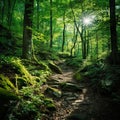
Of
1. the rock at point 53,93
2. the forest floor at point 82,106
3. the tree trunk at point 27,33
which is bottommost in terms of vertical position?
the forest floor at point 82,106

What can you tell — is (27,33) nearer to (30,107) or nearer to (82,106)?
(82,106)

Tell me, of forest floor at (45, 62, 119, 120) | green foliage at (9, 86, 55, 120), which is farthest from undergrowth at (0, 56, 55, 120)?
forest floor at (45, 62, 119, 120)

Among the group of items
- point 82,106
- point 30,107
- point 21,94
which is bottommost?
point 82,106

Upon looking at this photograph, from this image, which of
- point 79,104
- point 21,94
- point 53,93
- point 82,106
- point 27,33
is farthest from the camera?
point 27,33

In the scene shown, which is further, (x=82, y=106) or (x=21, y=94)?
(x=82, y=106)

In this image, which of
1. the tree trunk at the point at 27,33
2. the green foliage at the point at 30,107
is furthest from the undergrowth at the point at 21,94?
the tree trunk at the point at 27,33

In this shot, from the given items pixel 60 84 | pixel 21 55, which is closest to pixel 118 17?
pixel 60 84

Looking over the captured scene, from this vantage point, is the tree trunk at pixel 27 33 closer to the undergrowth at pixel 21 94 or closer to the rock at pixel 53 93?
the undergrowth at pixel 21 94

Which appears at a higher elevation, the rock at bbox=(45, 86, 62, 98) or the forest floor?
the rock at bbox=(45, 86, 62, 98)

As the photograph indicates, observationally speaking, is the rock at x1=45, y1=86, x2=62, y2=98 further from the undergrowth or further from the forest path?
the undergrowth

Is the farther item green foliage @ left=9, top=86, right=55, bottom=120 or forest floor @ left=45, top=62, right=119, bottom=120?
forest floor @ left=45, top=62, right=119, bottom=120

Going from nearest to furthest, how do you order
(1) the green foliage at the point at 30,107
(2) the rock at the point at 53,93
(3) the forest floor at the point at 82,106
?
(1) the green foliage at the point at 30,107 → (3) the forest floor at the point at 82,106 → (2) the rock at the point at 53,93

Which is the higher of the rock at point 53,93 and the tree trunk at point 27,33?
the tree trunk at point 27,33

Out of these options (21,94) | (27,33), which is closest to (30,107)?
(21,94)
